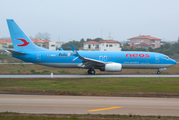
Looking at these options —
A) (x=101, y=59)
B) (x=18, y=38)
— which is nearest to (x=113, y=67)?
(x=101, y=59)

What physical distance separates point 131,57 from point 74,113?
850 inches

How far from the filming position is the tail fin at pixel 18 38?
29828 millimetres

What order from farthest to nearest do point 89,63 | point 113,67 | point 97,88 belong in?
point 89,63, point 113,67, point 97,88

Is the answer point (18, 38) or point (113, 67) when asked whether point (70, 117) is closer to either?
point (113, 67)

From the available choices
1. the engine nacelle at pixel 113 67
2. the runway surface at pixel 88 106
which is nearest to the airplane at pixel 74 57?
the engine nacelle at pixel 113 67

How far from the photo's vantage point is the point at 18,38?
30234 millimetres

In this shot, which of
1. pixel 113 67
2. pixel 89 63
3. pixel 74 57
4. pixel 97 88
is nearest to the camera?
pixel 97 88

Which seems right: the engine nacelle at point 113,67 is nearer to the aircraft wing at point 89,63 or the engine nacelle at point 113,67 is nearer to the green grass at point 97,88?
the aircraft wing at point 89,63

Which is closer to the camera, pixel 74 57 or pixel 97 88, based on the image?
pixel 97 88

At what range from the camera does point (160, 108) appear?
11.5 m

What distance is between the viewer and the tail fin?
2983 cm

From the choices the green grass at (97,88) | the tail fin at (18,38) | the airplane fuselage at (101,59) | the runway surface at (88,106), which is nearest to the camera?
the runway surface at (88,106)

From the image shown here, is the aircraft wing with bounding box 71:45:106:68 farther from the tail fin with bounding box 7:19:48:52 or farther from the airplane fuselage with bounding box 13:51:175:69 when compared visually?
the tail fin with bounding box 7:19:48:52

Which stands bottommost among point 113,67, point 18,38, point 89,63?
point 113,67
